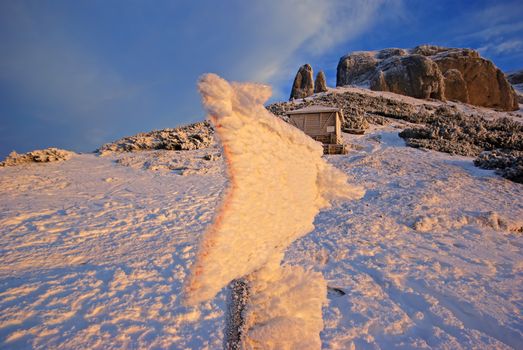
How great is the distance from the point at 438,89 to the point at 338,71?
2411 centimetres

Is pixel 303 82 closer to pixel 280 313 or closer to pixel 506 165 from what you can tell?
pixel 506 165

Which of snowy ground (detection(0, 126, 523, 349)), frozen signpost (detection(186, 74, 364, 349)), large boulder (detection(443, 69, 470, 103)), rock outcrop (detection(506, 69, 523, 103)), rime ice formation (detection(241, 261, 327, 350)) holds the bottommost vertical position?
snowy ground (detection(0, 126, 523, 349))

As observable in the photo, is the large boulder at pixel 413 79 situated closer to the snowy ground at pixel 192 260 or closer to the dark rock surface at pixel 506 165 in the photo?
the dark rock surface at pixel 506 165

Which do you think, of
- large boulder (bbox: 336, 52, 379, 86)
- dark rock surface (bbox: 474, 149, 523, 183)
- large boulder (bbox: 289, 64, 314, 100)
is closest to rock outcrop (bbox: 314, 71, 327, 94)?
large boulder (bbox: 289, 64, 314, 100)

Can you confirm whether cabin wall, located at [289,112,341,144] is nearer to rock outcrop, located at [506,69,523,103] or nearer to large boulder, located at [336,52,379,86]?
large boulder, located at [336,52,379,86]

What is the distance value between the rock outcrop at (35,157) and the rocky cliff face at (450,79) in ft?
135

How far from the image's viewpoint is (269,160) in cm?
88

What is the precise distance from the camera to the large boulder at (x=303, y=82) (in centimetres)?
3600

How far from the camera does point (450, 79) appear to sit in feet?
137

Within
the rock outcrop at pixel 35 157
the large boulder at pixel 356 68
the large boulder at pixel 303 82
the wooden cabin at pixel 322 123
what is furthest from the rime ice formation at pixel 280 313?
the large boulder at pixel 356 68

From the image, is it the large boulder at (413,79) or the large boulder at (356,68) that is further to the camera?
the large boulder at (356,68)

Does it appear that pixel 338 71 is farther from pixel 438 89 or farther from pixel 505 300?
pixel 505 300

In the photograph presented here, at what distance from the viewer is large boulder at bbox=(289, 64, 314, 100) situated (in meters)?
36.0

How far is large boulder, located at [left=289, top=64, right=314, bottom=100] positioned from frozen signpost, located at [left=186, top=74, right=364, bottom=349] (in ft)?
120
